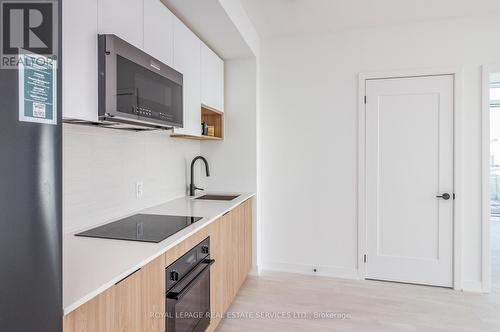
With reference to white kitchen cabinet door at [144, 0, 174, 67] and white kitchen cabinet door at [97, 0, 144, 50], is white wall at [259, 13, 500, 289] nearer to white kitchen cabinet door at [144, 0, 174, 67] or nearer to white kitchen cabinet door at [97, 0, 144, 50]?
white kitchen cabinet door at [144, 0, 174, 67]

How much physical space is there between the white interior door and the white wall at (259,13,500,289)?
0.50 feet

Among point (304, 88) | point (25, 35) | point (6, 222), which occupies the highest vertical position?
point (304, 88)

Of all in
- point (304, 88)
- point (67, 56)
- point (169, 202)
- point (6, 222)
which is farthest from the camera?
point (304, 88)

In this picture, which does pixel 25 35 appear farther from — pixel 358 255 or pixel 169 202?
pixel 358 255

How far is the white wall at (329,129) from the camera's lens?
294cm

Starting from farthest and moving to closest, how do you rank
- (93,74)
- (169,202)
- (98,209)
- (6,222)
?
(169,202), (98,209), (93,74), (6,222)

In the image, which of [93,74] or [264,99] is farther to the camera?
[264,99]

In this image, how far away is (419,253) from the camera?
10.1ft

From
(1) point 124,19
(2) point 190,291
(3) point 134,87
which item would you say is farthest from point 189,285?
(1) point 124,19

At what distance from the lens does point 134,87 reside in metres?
1.60

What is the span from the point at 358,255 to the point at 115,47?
290cm

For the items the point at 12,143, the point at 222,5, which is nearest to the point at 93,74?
the point at 12,143

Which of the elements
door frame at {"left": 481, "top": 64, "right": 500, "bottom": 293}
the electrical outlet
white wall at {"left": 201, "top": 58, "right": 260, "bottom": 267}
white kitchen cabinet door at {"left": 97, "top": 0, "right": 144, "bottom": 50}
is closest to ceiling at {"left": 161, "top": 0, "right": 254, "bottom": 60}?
white wall at {"left": 201, "top": 58, "right": 260, "bottom": 267}

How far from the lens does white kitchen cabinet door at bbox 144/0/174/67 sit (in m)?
1.84
